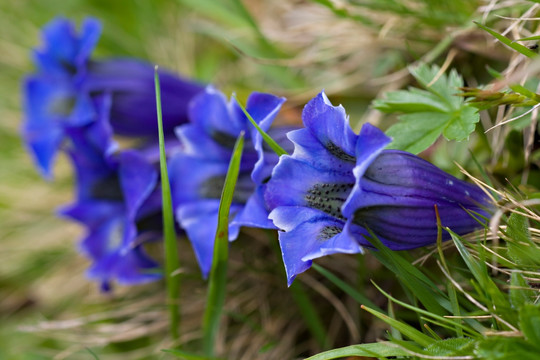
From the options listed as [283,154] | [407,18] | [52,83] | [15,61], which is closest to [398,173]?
[283,154]

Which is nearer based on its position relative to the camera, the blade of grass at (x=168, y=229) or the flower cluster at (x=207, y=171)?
the flower cluster at (x=207, y=171)

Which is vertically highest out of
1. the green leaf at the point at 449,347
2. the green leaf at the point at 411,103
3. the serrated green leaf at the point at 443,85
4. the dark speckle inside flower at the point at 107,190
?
the serrated green leaf at the point at 443,85

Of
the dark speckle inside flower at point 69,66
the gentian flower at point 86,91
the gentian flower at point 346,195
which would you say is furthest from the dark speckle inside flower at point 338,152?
the dark speckle inside flower at point 69,66

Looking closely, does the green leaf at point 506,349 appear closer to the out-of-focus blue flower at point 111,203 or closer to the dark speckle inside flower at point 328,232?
the dark speckle inside flower at point 328,232

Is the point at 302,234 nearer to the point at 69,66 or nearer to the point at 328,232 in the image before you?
the point at 328,232

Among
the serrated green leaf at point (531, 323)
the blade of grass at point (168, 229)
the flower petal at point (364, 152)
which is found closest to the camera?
the serrated green leaf at point (531, 323)

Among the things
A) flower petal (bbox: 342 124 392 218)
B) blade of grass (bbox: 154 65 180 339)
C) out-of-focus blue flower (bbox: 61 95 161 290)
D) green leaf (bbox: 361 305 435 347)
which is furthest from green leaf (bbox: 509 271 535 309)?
out-of-focus blue flower (bbox: 61 95 161 290)

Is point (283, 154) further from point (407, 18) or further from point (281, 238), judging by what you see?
point (407, 18)

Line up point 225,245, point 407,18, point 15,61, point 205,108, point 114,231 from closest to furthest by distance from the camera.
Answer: point 225,245
point 205,108
point 407,18
point 114,231
point 15,61
